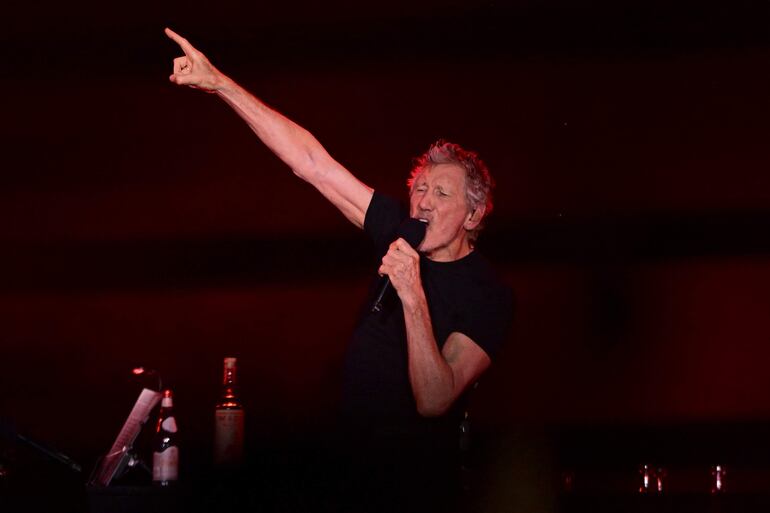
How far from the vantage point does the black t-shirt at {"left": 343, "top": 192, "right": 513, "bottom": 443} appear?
2260 mm

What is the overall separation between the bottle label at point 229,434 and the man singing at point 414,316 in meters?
0.46

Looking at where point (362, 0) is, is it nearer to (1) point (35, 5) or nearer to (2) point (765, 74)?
(1) point (35, 5)

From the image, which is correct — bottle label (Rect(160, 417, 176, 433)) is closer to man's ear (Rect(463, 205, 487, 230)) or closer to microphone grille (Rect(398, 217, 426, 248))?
microphone grille (Rect(398, 217, 426, 248))

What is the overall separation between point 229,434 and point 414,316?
0.83 meters

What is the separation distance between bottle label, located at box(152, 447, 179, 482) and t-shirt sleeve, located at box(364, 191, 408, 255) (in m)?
0.82

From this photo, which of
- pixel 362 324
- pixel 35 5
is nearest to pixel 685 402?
pixel 362 324

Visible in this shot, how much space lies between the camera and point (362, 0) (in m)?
3.30

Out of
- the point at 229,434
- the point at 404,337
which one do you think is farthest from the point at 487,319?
the point at 229,434

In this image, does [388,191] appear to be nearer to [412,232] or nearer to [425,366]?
[412,232]

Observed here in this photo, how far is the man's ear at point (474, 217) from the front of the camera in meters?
2.46

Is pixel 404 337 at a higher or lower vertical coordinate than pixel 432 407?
higher

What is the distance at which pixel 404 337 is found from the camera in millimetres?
2322

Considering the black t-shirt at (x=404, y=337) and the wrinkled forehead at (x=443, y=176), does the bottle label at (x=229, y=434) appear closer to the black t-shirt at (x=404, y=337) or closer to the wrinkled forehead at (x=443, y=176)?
the black t-shirt at (x=404, y=337)

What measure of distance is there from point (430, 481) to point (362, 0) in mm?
1875
